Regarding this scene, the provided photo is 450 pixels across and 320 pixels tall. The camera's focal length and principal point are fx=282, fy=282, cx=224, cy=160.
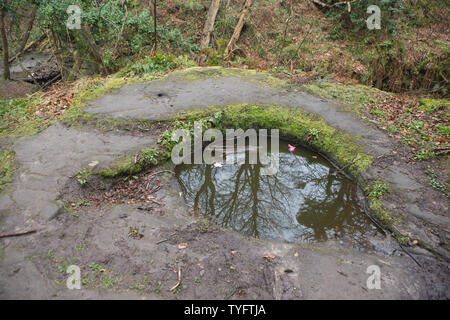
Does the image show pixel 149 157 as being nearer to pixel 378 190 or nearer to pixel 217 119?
pixel 217 119

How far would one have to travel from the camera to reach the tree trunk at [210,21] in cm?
1044

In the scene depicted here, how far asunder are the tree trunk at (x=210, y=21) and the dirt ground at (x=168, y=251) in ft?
24.4

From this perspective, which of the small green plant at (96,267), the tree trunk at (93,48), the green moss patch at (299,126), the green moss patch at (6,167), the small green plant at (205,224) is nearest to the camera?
the small green plant at (96,267)

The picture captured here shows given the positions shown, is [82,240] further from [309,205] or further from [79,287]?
[309,205]

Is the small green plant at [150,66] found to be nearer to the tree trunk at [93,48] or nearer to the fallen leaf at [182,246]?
the tree trunk at [93,48]

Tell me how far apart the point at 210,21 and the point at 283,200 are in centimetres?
863

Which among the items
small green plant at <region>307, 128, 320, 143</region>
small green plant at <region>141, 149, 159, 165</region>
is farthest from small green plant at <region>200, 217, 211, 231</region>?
small green plant at <region>307, 128, 320, 143</region>

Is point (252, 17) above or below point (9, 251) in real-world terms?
above

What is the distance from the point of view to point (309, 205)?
4.19 meters

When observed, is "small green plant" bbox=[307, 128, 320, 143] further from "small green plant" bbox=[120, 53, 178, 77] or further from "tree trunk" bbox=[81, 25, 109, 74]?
"tree trunk" bbox=[81, 25, 109, 74]

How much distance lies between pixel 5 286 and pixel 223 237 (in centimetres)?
222

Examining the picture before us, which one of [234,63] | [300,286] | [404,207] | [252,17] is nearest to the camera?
[300,286]

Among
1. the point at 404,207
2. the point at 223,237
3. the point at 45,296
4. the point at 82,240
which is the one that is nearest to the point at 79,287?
the point at 45,296

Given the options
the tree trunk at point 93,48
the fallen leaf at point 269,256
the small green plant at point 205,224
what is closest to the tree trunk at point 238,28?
the tree trunk at point 93,48
